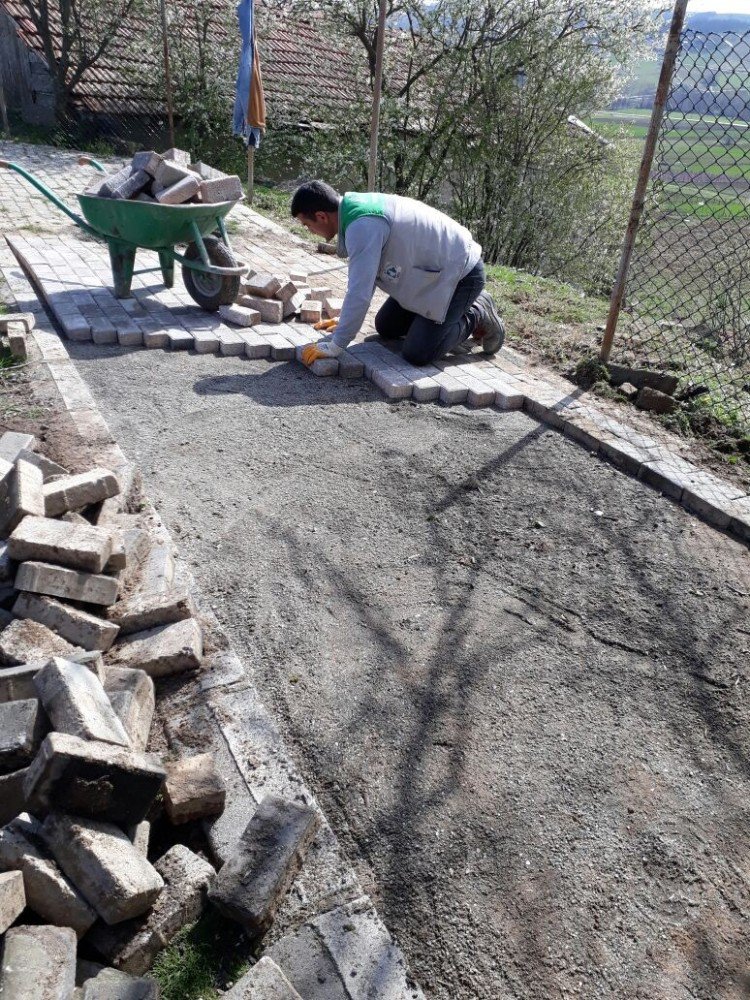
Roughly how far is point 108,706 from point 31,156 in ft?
40.7

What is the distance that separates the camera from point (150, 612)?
2.97 m

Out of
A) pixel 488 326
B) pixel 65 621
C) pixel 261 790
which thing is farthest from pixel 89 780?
pixel 488 326

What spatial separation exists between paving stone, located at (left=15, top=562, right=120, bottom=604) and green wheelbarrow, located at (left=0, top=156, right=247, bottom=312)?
3659 millimetres

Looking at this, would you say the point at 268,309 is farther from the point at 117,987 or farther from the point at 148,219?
the point at 117,987

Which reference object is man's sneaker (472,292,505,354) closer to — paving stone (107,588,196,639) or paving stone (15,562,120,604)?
paving stone (107,588,196,639)

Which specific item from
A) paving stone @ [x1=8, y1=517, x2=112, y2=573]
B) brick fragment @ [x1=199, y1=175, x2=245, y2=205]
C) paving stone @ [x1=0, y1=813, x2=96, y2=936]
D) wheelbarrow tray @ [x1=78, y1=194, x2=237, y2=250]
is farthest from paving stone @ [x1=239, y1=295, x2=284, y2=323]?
paving stone @ [x1=0, y1=813, x2=96, y2=936]

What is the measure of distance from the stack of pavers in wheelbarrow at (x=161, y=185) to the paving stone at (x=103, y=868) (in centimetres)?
495

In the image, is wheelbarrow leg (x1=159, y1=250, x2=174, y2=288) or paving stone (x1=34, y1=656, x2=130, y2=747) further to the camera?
wheelbarrow leg (x1=159, y1=250, x2=174, y2=288)

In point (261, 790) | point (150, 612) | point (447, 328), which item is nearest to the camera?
point (261, 790)

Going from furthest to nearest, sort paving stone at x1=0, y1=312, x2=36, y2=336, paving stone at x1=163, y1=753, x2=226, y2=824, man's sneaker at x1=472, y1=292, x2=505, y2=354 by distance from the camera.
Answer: man's sneaker at x1=472, y1=292, x2=505, y2=354, paving stone at x1=0, y1=312, x2=36, y2=336, paving stone at x1=163, y1=753, x2=226, y2=824

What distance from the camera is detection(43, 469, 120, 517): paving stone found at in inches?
129

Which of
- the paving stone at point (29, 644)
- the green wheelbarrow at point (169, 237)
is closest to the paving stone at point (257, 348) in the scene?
the green wheelbarrow at point (169, 237)

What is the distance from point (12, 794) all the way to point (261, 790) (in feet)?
2.31

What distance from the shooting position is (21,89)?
15656mm
